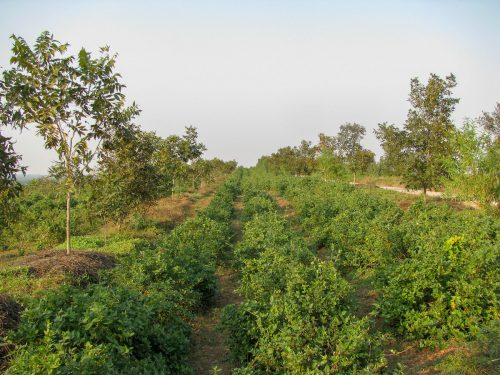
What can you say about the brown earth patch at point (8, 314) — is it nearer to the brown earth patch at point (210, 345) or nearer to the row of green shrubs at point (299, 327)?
the brown earth patch at point (210, 345)

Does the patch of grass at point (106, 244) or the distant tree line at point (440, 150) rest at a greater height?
the distant tree line at point (440, 150)

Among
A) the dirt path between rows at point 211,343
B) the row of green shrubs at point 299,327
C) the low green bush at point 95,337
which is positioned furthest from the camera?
the dirt path between rows at point 211,343

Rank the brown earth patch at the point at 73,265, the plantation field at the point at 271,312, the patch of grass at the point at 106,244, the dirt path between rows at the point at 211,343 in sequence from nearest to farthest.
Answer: the plantation field at the point at 271,312 → the dirt path between rows at the point at 211,343 → the brown earth patch at the point at 73,265 → the patch of grass at the point at 106,244

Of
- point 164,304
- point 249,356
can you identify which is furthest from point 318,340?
point 164,304

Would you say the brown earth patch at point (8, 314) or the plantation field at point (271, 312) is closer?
the plantation field at point (271, 312)

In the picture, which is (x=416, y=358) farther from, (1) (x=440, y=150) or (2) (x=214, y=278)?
(1) (x=440, y=150)

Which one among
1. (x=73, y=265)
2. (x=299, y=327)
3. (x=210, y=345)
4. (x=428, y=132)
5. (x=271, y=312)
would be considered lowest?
(x=210, y=345)

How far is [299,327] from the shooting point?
4.55 meters

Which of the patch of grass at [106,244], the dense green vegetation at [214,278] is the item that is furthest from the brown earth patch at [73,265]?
the patch of grass at [106,244]

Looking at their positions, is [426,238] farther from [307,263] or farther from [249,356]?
[249,356]

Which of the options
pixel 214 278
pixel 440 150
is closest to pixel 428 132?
pixel 440 150

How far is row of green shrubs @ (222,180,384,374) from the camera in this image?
170 inches

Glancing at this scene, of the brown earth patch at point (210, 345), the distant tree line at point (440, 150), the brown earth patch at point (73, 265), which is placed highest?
the distant tree line at point (440, 150)

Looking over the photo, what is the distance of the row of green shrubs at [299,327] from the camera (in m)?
4.33
